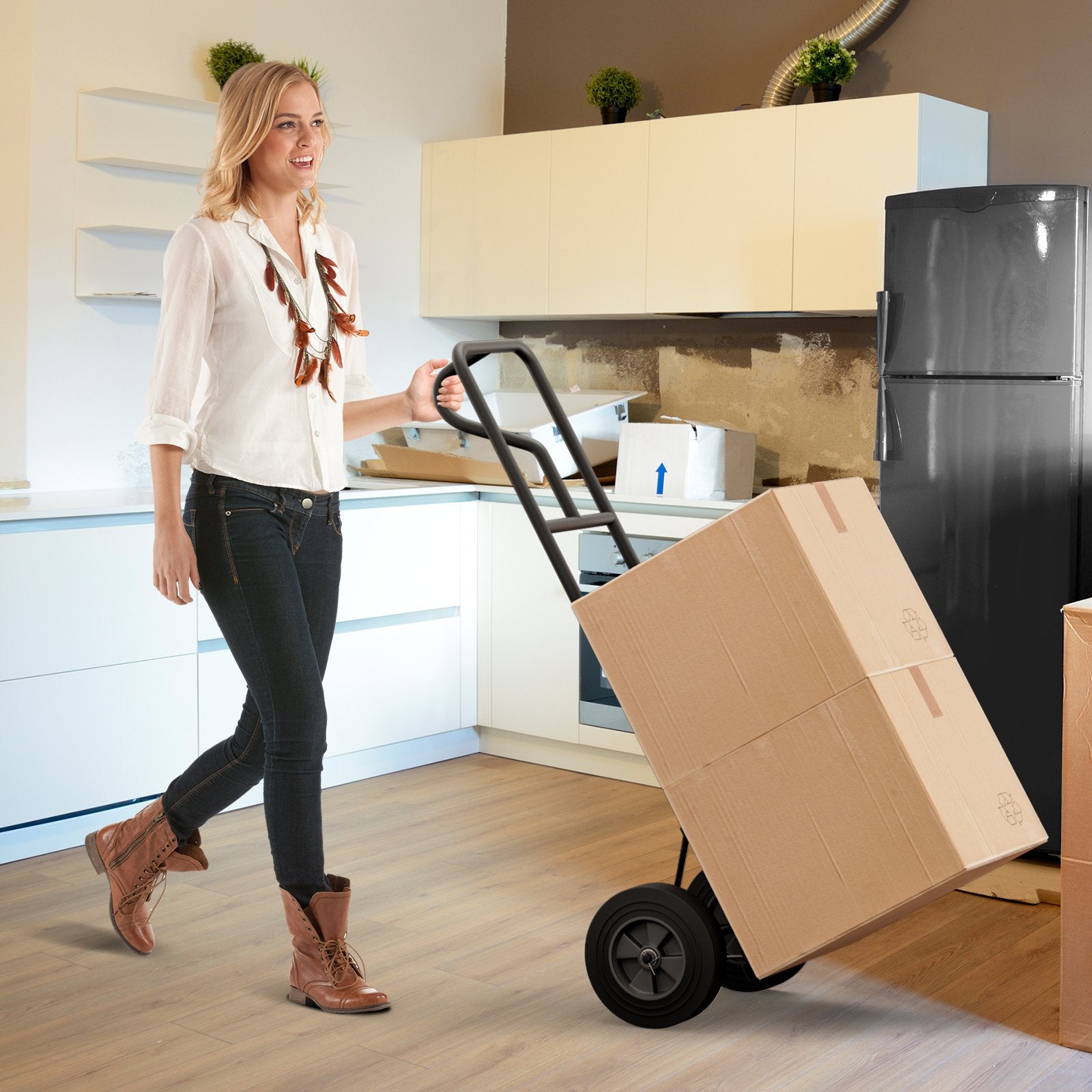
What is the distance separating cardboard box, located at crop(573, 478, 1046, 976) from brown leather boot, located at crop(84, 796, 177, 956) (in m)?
0.98

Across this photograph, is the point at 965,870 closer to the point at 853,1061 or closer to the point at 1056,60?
the point at 853,1061

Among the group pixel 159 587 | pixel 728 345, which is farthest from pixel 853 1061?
pixel 728 345

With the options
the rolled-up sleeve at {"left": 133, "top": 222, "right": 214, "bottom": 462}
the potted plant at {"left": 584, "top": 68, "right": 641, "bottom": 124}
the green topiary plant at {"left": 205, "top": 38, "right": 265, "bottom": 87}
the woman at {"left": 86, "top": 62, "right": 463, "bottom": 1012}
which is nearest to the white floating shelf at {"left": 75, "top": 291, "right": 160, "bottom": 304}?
the green topiary plant at {"left": 205, "top": 38, "right": 265, "bottom": 87}

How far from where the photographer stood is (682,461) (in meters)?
3.87

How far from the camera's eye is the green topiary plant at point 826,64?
3893 millimetres

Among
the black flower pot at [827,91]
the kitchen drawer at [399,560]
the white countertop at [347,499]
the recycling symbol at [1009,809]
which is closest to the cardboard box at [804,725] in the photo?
the recycling symbol at [1009,809]

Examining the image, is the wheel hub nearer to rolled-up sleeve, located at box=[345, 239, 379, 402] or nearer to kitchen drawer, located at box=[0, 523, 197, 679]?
rolled-up sleeve, located at box=[345, 239, 379, 402]

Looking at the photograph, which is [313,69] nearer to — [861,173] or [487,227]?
[487,227]

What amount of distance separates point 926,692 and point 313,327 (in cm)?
119

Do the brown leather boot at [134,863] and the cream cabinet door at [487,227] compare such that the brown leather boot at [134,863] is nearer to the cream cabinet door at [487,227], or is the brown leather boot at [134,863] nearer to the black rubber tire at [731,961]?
the black rubber tire at [731,961]

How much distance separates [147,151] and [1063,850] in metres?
3.08

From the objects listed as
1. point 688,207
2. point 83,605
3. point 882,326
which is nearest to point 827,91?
point 688,207

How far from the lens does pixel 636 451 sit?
156 inches

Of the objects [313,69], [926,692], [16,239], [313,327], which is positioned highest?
[313,69]
